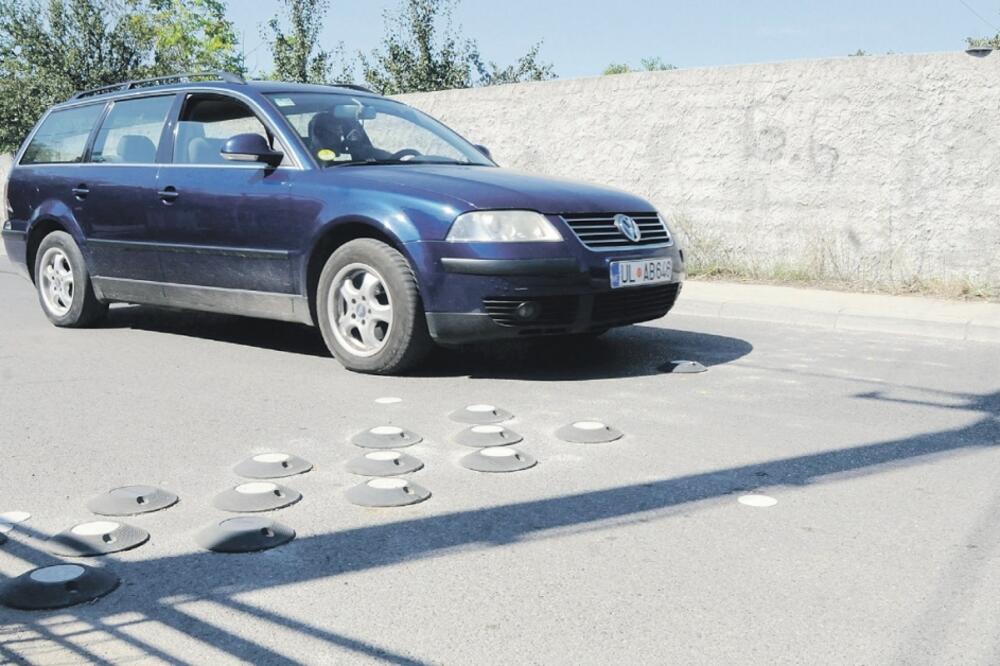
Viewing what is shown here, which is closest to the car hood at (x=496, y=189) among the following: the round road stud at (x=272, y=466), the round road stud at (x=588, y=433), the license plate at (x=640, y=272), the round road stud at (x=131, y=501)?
the license plate at (x=640, y=272)

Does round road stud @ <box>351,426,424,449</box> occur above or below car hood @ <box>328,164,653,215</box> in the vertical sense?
below

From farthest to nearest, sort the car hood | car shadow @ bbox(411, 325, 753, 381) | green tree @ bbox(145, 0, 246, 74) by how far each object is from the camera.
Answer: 1. green tree @ bbox(145, 0, 246, 74)
2. car shadow @ bbox(411, 325, 753, 381)
3. the car hood

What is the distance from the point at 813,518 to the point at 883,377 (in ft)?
9.32

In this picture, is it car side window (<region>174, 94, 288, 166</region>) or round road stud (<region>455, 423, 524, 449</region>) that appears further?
car side window (<region>174, 94, 288, 166</region>)

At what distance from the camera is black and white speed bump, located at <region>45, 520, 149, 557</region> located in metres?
3.27

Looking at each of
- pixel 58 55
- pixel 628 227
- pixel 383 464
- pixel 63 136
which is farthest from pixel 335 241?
pixel 58 55

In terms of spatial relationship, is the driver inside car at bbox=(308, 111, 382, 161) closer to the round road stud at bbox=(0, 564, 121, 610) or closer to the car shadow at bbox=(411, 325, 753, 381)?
the car shadow at bbox=(411, 325, 753, 381)

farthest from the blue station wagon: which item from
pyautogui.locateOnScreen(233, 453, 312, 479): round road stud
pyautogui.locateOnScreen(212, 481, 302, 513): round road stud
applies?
pyautogui.locateOnScreen(212, 481, 302, 513): round road stud

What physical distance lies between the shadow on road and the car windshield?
332cm

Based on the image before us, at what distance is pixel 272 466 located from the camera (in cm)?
414

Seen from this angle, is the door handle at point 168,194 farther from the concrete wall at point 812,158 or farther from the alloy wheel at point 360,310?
the concrete wall at point 812,158

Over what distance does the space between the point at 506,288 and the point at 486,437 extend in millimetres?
1273

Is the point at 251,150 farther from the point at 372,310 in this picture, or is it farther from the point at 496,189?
the point at 496,189

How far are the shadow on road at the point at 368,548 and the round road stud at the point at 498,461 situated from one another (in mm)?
410
